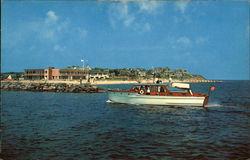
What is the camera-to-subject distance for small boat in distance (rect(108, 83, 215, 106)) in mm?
32491

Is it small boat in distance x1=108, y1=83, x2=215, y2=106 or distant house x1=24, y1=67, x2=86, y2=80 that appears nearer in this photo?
small boat in distance x1=108, y1=83, x2=215, y2=106

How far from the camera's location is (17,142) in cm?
1488

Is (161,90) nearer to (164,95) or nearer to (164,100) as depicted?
(164,95)

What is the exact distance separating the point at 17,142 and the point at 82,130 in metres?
4.89

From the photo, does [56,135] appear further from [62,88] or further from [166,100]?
[62,88]

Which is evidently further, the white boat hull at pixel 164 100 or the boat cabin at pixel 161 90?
the boat cabin at pixel 161 90

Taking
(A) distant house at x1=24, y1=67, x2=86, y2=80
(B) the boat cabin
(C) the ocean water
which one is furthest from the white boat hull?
(A) distant house at x1=24, y1=67, x2=86, y2=80

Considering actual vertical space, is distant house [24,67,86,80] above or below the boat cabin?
above

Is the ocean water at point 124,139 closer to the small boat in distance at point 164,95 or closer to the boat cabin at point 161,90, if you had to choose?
the small boat in distance at point 164,95

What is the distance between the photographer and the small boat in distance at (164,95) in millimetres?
32491

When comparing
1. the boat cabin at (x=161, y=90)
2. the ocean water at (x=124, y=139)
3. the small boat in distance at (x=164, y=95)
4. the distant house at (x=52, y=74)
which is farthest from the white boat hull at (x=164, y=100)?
the distant house at (x=52, y=74)

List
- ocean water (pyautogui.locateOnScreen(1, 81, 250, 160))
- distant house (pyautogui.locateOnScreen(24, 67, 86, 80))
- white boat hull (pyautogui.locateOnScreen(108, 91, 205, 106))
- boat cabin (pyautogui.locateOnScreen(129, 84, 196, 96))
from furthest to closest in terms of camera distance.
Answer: distant house (pyautogui.locateOnScreen(24, 67, 86, 80)) → boat cabin (pyautogui.locateOnScreen(129, 84, 196, 96)) → white boat hull (pyautogui.locateOnScreen(108, 91, 205, 106)) → ocean water (pyautogui.locateOnScreen(1, 81, 250, 160))

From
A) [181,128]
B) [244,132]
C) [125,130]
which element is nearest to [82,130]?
[125,130]

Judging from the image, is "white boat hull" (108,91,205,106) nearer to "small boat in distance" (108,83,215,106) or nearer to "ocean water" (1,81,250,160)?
"small boat in distance" (108,83,215,106)
